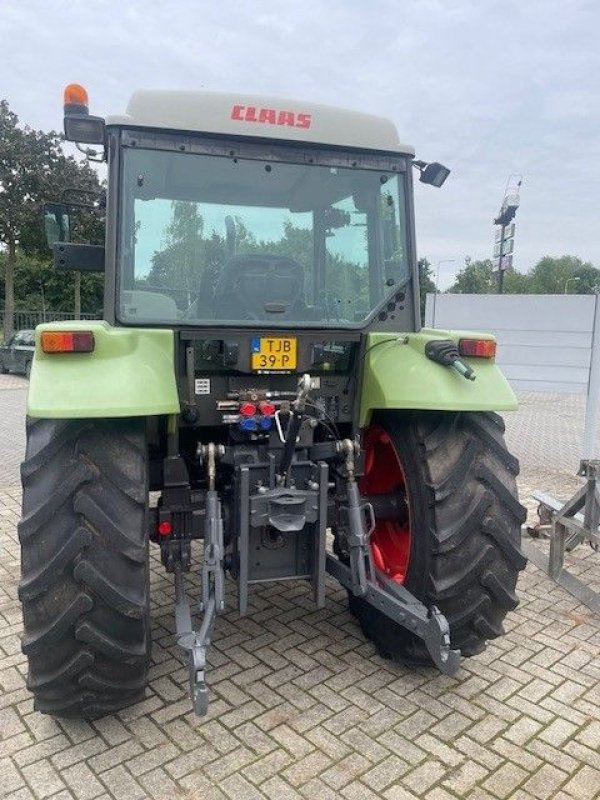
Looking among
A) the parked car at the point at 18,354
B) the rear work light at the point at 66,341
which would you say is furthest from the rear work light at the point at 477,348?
the parked car at the point at 18,354

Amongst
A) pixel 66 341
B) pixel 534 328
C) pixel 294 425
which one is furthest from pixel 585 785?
pixel 534 328

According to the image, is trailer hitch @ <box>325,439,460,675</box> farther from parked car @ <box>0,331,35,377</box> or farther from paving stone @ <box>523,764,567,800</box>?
parked car @ <box>0,331,35,377</box>

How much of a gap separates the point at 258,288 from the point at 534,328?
564 centimetres

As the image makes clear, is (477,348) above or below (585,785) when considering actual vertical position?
above

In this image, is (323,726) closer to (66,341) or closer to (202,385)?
(202,385)

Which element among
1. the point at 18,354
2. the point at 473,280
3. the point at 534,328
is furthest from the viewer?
the point at 473,280

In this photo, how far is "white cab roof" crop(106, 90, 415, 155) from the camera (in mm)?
2834

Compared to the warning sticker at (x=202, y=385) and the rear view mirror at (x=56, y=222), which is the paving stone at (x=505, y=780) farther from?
the rear view mirror at (x=56, y=222)

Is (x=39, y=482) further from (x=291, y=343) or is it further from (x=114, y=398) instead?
(x=291, y=343)

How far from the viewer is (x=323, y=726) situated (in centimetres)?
268

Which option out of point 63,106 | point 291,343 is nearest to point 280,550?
point 291,343

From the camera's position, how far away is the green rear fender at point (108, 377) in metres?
2.38

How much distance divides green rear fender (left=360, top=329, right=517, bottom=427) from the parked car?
16.2m

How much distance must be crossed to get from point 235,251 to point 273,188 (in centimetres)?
36
